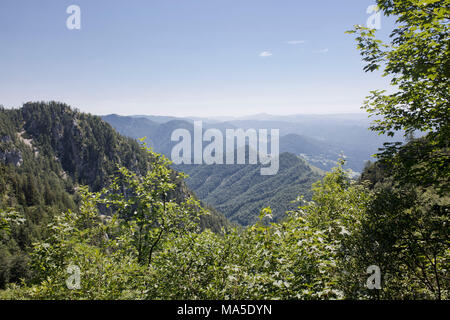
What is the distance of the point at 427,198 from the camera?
26.9ft

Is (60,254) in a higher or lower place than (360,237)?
lower

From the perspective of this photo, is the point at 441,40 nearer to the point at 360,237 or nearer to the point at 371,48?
the point at 371,48

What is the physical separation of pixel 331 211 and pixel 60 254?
13.7m

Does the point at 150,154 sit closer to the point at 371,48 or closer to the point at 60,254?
the point at 60,254

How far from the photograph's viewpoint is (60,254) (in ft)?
29.5

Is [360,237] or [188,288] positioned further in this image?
[360,237]

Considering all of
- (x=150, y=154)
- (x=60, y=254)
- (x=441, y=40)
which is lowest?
(x=60, y=254)

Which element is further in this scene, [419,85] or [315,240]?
[419,85]

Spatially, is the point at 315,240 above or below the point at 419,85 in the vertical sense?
below
